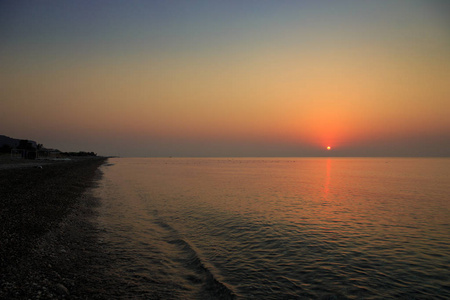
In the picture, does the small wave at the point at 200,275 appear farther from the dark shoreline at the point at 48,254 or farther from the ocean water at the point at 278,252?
the dark shoreline at the point at 48,254

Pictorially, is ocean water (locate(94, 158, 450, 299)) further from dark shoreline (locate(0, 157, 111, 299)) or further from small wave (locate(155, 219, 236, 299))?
dark shoreline (locate(0, 157, 111, 299))

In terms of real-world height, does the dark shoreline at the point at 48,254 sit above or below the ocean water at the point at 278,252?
above

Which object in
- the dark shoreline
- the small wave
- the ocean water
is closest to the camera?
the dark shoreline

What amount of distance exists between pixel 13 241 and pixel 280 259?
13392 mm

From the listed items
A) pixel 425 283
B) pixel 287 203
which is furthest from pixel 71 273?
pixel 287 203

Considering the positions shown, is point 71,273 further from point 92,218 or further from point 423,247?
point 423,247

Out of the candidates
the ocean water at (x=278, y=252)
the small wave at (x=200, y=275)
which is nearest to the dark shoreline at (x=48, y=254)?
the ocean water at (x=278, y=252)

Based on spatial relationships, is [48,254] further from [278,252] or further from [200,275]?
[278,252]

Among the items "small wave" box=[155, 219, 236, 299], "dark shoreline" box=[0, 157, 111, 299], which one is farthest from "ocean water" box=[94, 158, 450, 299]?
"dark shoreline" box=[0, 157, 111, 299]

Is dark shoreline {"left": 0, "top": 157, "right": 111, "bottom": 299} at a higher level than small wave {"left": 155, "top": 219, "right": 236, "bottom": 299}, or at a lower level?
higher

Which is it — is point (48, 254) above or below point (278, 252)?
above

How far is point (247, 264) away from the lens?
13.3m

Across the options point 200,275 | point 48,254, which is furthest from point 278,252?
point 48,254

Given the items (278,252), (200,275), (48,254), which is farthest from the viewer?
(278,252)
